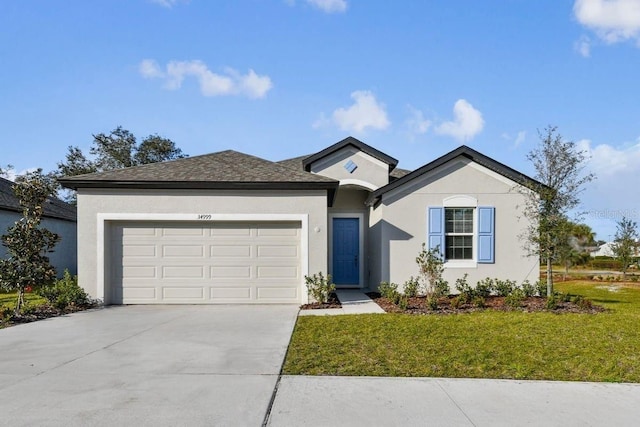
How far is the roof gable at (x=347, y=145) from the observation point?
1463cm

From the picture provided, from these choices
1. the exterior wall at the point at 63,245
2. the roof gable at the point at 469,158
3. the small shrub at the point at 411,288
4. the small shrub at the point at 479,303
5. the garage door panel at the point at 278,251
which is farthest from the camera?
the exterior wall at the point at 63,245

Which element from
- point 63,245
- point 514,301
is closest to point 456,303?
point 514,301

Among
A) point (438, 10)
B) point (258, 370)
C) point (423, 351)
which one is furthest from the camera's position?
point (438, 10)

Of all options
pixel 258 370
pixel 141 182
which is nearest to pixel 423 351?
pixel 258 370

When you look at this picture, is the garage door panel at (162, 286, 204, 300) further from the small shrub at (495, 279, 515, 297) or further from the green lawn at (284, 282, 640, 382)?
the small shrub at (495, 279, 515, 297)

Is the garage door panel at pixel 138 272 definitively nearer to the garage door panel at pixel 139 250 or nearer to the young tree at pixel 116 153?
the garage door panel at pixel 139 250

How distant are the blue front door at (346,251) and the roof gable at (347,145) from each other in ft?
7.63

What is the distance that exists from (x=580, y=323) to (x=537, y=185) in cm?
431

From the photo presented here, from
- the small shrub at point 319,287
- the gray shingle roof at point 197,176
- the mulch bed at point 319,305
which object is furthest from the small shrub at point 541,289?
the gray shingle roof at point 197,176

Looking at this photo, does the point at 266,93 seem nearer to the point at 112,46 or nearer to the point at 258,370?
the point at 112,46

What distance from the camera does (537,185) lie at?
1142cm

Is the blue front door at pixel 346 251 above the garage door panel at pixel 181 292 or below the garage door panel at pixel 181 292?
above

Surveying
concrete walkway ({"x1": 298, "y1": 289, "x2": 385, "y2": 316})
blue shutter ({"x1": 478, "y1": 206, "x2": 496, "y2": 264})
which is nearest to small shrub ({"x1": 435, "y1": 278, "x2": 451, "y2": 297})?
concrete walkway ({"x1": 298, "y1": 289, "x2": 385, "y2": 316})

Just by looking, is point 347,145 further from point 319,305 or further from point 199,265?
point 199,265
